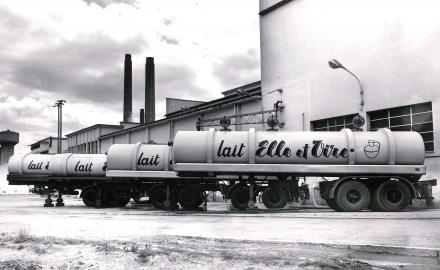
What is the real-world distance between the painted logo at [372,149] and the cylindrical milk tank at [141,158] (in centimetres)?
760

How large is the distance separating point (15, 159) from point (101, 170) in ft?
17.5

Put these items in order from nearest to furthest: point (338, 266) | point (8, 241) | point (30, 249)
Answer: point (338, 266) → point (30, 249) → point (8, 241)

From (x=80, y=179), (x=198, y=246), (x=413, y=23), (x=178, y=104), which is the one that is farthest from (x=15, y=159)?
(x=178, y=104)

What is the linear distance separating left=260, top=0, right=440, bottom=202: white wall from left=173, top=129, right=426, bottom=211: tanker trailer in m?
3.51

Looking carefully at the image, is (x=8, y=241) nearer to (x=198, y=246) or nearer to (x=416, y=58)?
(x=198, y=246)

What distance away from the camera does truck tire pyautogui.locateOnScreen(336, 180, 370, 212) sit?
47.7 ft

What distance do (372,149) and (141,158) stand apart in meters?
9.09

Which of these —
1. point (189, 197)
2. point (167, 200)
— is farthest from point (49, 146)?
point (189, 197)

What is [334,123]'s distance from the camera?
21.7 m

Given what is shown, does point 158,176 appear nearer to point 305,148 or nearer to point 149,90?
point 305,148

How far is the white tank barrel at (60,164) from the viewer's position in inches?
836

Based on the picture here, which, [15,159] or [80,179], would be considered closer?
[80,179]

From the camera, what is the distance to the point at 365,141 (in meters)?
14.9

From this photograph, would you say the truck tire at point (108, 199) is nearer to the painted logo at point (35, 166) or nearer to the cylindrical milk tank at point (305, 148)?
the painted logo at point (35, 166)
